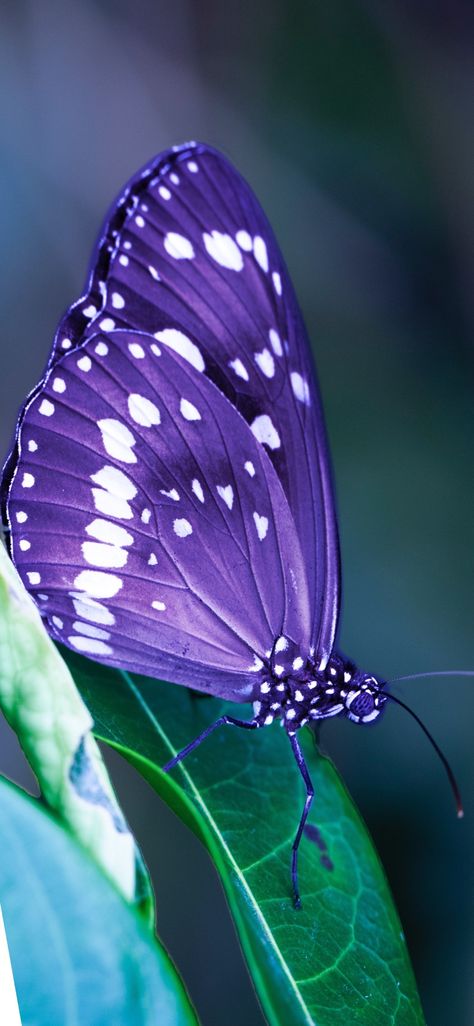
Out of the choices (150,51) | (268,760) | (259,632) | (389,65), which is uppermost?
(150,51)

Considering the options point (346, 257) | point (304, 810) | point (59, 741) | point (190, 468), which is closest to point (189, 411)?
point (190, 468)

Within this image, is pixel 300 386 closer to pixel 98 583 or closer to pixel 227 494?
pixel 227 494

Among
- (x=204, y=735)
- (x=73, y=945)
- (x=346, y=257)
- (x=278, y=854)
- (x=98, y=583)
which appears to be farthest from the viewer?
(x=346, y=257)

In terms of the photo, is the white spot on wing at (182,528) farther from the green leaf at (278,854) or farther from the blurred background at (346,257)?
the blurred background at (346,257)

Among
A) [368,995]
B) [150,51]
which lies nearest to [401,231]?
[150,51]

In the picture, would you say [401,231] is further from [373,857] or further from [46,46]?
[373,857]

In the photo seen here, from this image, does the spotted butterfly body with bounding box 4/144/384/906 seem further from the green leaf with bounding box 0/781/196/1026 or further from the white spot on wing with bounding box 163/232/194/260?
the green leaf with bounding box 0/781/196/1026

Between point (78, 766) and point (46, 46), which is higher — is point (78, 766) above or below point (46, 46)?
below
